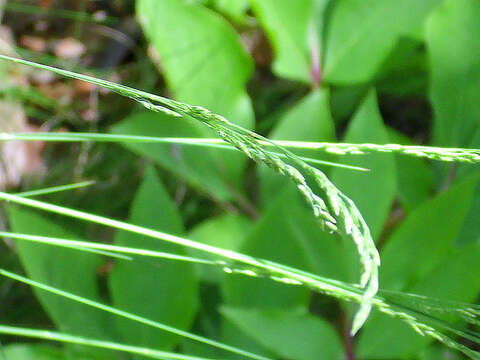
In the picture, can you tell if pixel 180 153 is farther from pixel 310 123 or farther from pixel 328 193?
pixel 328 193

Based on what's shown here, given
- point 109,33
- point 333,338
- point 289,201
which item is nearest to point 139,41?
point 109,33

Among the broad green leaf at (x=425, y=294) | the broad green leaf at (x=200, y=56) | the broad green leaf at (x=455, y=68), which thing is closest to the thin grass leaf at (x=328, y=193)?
the broad green leaf at (x=425, y=294)

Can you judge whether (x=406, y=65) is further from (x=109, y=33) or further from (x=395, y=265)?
(x=109, y=33)

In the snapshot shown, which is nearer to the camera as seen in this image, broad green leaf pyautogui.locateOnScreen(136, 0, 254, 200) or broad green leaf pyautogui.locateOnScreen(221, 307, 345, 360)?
broad green leaf pyautogui.locateOnScreen(221, 307, 345, 360)

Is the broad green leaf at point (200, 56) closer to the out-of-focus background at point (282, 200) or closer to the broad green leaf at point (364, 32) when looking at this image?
the out-of-focus background at point (282, 200)

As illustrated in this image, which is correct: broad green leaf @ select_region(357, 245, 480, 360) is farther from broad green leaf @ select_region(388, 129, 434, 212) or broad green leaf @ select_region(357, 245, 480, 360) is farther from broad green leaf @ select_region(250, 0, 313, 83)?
broad green leaf @ select_region(250, 0, 313, 83)

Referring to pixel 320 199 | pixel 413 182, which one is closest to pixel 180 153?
pixel 413 182

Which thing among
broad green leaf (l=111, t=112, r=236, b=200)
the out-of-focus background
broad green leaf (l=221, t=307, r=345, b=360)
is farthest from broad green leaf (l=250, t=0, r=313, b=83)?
broad green leaf (l=221, t=307, r=345, b=360)
